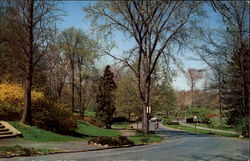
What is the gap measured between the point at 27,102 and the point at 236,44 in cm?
1853

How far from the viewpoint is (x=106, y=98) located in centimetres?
4078

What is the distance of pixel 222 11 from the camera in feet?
13.6

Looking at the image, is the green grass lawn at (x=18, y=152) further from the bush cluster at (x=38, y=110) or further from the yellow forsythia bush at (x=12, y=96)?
the yellow forsythia bush at (x=12, y=96)

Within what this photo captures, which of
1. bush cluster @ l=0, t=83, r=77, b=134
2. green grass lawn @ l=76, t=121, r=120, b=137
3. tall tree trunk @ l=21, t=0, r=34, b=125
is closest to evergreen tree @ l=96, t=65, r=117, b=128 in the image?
green grass lawn @ l=76, t=121, r=120, b=137

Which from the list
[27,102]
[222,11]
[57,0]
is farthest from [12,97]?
[222,11]

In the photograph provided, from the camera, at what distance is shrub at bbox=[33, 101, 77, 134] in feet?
56.6

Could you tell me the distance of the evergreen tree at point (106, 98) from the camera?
132ft

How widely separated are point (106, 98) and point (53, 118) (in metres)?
22.8

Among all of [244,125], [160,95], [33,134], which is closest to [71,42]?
[160,95]

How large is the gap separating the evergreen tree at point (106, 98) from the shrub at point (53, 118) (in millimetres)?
19750

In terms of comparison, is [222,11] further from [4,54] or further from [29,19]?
[4,54]

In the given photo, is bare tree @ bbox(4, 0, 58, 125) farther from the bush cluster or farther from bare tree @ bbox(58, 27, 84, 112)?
bare tree @ bbox(58, 27, 84, 112)

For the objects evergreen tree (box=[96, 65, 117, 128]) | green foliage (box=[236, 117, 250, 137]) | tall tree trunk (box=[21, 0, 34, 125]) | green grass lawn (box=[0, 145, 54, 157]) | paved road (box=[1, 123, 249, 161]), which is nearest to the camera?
green grass lawn (box=[0, 145, 54, 157])

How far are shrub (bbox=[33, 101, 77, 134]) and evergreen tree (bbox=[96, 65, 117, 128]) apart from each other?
19.7 metres
